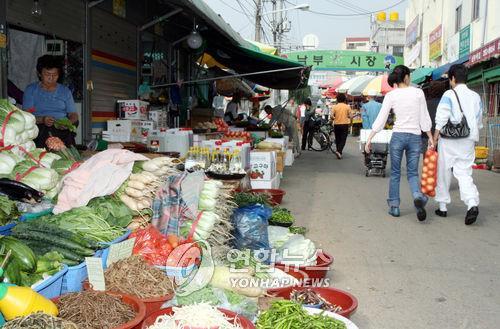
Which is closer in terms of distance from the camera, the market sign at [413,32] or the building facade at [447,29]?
the building facade at [447,29]

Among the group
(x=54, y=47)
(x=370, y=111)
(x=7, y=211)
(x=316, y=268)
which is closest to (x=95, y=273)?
(x=7, y=211)

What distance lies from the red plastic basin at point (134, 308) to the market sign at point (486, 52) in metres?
11.4

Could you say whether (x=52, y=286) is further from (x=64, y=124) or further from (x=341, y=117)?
(x=341, y=117)

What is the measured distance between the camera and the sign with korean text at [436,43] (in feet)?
89.6

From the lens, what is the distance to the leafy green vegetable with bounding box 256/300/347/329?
3186 millimetres

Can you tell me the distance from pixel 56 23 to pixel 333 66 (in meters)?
27.9

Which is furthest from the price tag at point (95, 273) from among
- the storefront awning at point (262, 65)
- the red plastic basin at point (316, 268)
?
the storefront awning at point (262, 65)

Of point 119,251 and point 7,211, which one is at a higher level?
point 7,211

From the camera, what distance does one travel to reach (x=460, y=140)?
753cm

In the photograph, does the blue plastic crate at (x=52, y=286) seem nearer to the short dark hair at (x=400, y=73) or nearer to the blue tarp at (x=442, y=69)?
the short dark hair at (x=400, y=73)

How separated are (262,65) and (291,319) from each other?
9.75 m

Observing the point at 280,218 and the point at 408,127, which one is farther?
the point at 408,127

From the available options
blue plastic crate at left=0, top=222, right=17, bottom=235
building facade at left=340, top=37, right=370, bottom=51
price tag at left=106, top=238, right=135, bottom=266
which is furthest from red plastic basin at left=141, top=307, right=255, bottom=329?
building facade at left=340, top=37, right=370, bottom=51

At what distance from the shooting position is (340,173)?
542 inches
